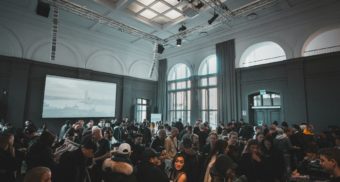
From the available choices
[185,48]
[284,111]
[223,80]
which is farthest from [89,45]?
[284,111]

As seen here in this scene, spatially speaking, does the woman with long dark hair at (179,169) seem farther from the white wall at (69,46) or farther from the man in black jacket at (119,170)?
the white wall at (69,46)

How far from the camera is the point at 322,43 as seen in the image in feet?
27.6

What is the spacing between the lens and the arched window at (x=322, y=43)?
26.4 feet

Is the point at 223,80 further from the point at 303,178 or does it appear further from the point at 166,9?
the point at 303,178

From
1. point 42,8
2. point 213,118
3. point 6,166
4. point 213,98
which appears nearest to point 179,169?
point 6,166

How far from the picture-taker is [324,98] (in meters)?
7.47

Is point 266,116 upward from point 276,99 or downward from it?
downward

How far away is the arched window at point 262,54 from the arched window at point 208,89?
1.99 meters

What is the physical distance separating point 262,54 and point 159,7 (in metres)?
5.88

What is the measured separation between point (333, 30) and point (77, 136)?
10.7 metres

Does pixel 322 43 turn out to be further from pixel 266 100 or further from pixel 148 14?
pixel 148 14

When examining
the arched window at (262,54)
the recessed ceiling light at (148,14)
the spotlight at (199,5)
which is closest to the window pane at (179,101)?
the arched window at (262,54)

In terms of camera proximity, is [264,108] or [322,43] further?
[264,108]

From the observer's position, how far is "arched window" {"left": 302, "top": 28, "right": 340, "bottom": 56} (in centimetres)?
806
